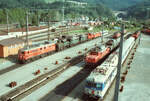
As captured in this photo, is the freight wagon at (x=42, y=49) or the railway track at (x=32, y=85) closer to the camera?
the railway track at (x=32, y=85)

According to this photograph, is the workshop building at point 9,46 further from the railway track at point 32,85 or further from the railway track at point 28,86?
the railway track at point 28,86

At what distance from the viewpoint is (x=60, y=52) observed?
48438 millimetres

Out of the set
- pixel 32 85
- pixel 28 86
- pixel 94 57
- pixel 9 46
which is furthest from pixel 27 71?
pixel 94 57

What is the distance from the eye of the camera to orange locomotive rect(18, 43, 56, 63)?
3622 cm

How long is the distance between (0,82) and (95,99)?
14.8 metres

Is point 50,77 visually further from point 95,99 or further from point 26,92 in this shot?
point 95,99

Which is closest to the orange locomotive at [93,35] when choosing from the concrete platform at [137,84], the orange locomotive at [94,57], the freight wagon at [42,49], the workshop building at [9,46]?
the freight wagon at [42,49]

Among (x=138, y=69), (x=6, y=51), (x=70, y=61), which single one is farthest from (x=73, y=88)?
(x=6, y=51)

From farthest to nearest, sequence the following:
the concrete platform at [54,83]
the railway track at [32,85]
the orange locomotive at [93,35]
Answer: the orange locomotive at [93,35]
the concrete platform at [54,83]
the railway track at [32,85]

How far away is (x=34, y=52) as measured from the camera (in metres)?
38.3

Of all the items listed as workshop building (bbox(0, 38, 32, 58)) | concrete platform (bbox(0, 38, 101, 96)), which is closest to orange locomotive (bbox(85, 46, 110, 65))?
concrete platform (bbox(0, 38, 101, 96))

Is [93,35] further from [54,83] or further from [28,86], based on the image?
[28,86]

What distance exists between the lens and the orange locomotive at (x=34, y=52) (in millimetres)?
36219

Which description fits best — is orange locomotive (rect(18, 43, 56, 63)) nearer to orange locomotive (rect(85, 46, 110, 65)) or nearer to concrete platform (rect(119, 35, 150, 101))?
orange locomotive (rect(85, 46, 110, 65))
